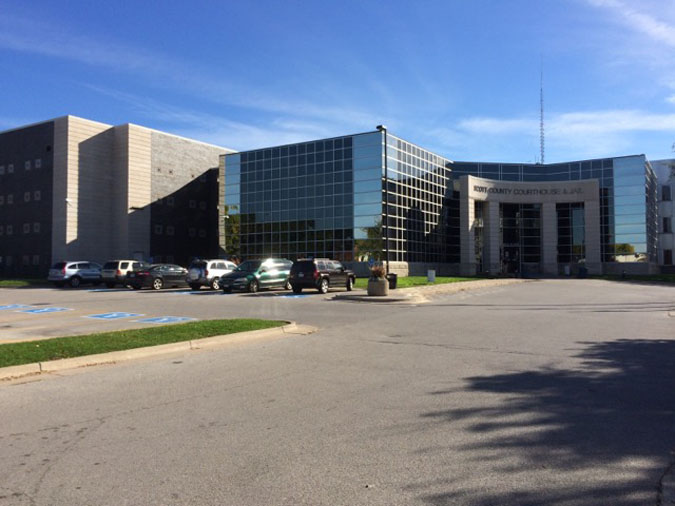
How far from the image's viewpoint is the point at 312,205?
52062mm

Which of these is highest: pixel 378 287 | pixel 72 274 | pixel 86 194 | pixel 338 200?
pixel 86 194

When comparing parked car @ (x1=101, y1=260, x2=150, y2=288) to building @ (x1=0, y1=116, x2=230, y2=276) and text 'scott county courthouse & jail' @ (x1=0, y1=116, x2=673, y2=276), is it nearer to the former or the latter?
text 'scott county courthouse & jail' @ (x1=0, y1=116, x2=673, y2=276)

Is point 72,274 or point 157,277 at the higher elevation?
point 72,274

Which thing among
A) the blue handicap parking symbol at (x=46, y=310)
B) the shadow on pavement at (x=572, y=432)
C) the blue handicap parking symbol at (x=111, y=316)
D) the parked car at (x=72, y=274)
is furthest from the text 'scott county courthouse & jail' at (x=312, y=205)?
the shadow on pavement at (x=572, y=432)

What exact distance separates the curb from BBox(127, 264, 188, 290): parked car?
2143 cm

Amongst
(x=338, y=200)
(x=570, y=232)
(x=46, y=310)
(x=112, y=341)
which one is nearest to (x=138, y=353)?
(x=112, y=341)

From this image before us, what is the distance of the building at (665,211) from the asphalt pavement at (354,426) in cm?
7465

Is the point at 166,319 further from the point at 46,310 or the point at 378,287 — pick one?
the point at 378,287

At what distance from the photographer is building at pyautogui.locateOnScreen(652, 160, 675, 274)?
246 feet

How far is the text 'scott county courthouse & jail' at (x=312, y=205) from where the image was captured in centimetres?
5009

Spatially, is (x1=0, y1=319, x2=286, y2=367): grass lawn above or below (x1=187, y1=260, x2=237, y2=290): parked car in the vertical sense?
below

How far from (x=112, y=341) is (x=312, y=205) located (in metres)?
42.1

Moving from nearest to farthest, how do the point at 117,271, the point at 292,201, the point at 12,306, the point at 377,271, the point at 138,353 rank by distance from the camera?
1. the point at 138,353
2. the point at 12,306
3. the point at 377,271
4. the point at 117,271
5. the point at 292,201

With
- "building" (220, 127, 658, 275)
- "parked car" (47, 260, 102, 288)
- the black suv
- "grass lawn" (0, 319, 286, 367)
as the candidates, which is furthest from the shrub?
"building" (220, 127, 658, 275)
